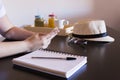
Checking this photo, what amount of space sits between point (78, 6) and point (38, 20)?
102 centimetres

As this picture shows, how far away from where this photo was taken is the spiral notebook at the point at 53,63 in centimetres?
81

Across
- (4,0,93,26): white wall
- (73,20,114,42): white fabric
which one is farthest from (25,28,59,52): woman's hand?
(4,0,93,26): white wall

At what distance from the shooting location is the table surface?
81 centimetres

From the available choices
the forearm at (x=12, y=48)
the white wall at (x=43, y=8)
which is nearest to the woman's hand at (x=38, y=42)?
the forearm at (x=12, y=48)

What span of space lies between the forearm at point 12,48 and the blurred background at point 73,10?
1.10 meters

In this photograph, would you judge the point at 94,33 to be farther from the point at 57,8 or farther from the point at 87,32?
the point at 57,8

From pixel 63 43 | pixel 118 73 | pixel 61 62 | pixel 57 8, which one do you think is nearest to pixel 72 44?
pixel 63 43

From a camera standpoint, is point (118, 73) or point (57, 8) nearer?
point (118, 73)

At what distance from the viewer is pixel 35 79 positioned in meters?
0.79

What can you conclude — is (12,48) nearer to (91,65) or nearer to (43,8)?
(91,65)

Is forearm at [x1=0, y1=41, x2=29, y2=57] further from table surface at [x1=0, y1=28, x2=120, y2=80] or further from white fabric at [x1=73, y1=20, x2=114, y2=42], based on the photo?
white fabric at [x1=73, y1=20, x2=114, y2=42]

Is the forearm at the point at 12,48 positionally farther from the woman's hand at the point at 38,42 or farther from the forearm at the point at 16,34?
the forearm at the point at 16,34

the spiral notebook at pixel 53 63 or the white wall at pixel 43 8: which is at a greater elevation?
the white wall at pixel 43 8

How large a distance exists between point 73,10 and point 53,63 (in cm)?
175
